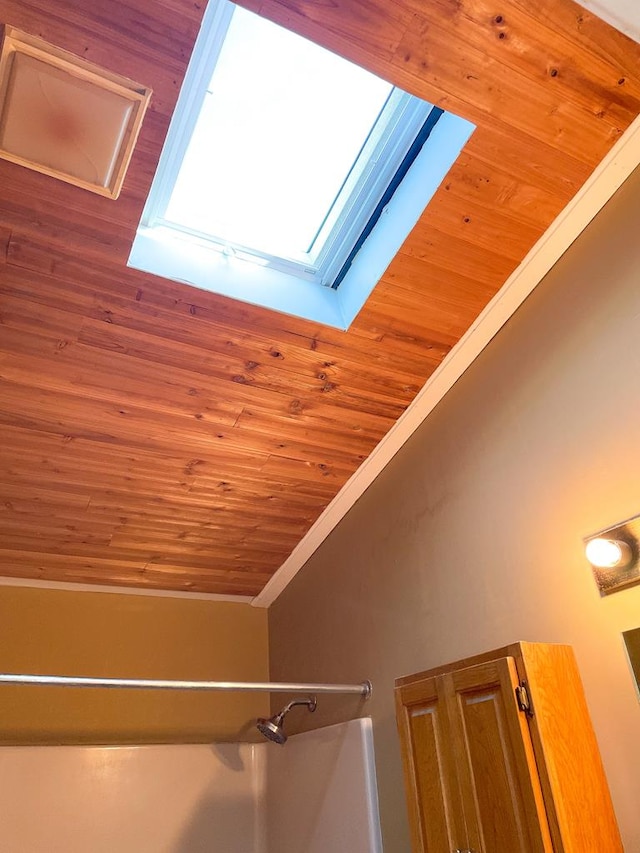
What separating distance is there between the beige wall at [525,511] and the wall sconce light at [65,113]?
118cm

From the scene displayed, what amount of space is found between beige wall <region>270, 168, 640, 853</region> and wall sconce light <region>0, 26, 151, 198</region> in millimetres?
1184

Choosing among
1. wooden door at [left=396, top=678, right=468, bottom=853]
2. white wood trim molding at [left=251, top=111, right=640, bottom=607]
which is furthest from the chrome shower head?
wooden door at [left=396, top=678, right=468, bottom=853]

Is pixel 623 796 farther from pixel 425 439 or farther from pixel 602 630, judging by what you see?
pixel 425 439

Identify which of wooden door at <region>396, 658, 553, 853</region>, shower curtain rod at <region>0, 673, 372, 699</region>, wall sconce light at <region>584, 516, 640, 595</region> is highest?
wall sconce light at <region>584, 516, 640, 595</region>

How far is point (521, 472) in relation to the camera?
1783mm

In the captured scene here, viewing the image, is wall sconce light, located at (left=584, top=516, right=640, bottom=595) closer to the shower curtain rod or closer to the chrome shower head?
the shower curtain rod

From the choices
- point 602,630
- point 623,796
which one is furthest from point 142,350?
point 623,796

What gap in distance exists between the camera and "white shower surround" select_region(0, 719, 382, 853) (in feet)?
7.26

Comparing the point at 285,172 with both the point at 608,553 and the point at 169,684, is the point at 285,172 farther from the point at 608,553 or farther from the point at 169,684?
the point at 169,684

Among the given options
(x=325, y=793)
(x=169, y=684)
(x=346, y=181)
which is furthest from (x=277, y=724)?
(x=346, y=181)

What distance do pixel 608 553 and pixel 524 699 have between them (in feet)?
1.26

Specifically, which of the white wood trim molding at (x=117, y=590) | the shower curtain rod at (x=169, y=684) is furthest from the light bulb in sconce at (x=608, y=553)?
the white wood trim molding at (x=117, y=590)

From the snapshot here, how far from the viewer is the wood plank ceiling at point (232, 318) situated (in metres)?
1.36

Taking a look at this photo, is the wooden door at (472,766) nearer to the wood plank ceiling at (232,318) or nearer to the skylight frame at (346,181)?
the wood plank ceiling at (232,318)
